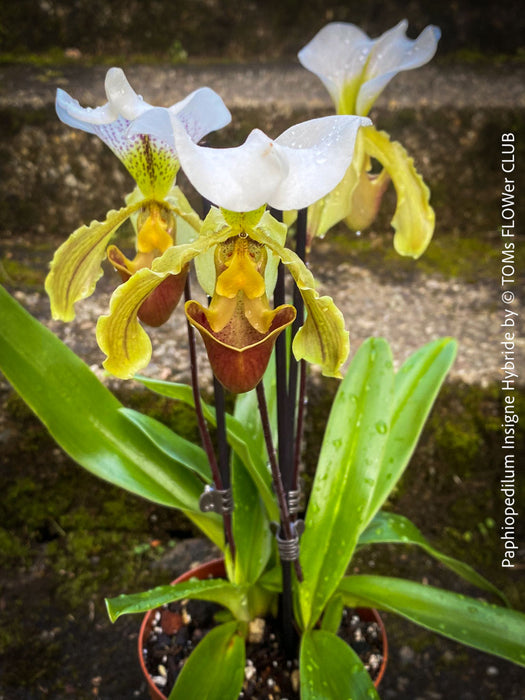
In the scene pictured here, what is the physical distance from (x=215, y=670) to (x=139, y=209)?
593 mm

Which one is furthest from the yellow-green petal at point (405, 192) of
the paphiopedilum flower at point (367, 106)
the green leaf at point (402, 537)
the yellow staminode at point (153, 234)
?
the green leaf at point (402, 537)

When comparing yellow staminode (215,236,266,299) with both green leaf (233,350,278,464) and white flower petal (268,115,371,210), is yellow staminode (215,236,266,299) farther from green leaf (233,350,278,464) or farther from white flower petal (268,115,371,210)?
green leaf (233,350,278,464)

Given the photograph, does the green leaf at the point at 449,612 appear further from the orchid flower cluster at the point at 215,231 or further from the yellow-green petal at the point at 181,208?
the yellow-green petal at the point at 181,208

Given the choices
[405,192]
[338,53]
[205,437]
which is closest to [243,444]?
[205,437]

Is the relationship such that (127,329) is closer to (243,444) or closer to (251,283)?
(251,283)

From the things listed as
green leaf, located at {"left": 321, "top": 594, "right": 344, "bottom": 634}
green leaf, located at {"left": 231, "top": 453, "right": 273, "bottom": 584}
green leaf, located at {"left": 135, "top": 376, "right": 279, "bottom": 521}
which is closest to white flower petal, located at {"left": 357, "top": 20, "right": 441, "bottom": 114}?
green leaf, located at {"left": 135, "top": 376, "right": 279, "bottom": 521}

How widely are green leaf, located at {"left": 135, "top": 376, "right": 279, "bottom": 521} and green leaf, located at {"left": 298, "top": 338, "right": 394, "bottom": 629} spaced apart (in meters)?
0.07

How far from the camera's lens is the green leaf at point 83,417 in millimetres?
834

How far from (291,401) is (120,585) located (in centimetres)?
66

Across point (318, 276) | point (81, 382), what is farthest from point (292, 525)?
point (318, 276)

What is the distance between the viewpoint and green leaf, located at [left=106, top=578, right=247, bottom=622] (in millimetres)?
674

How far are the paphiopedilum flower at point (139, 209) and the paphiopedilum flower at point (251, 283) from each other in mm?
47

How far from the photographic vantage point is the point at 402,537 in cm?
90

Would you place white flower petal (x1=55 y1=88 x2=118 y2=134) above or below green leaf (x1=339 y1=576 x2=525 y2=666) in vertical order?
above
